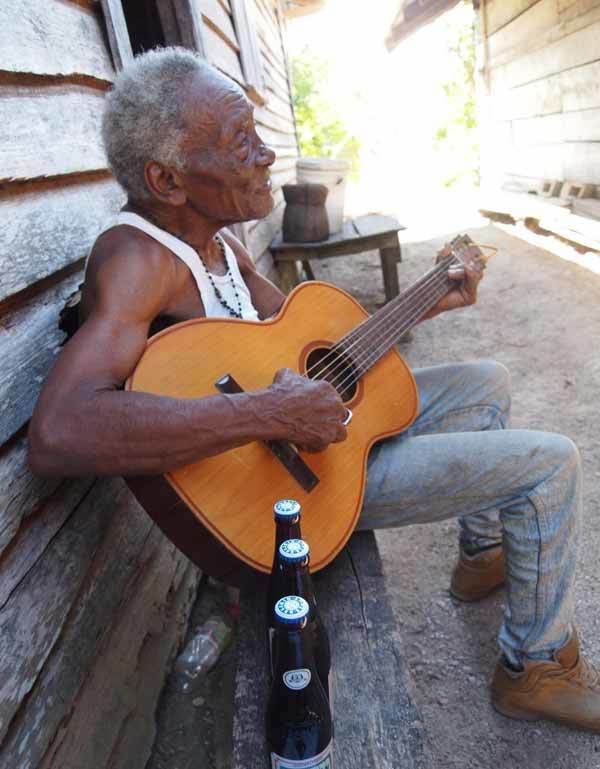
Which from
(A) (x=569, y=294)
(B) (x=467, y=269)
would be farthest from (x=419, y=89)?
(B) (x=467, y=269)

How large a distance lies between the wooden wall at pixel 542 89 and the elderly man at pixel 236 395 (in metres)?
5.06

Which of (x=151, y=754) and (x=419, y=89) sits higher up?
(x=419, y=89)

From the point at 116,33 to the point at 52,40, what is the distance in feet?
1.65

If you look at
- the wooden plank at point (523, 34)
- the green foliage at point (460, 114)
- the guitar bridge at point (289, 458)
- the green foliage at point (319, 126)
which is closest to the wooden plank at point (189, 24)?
the guitar bridge at point (289, 458)

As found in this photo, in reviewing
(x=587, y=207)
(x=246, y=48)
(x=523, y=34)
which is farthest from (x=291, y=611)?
(x=523, y=34)

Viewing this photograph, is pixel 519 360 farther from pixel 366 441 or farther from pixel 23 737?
pixel 23 737

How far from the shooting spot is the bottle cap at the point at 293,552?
102 cm

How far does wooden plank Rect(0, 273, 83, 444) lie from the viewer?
1265 mm

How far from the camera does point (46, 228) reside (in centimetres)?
153

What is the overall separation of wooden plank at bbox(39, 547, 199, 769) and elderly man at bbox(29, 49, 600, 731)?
64 centimetres

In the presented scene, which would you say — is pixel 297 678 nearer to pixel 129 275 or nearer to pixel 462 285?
pixel 129 275

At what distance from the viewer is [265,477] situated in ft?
4.57

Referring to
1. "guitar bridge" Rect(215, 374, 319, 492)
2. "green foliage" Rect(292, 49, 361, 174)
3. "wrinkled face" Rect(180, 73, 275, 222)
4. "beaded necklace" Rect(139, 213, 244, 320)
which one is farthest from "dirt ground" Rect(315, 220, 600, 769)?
"green foliage" Rect(292, 49, 361, 174)

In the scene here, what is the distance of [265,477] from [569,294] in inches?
178
